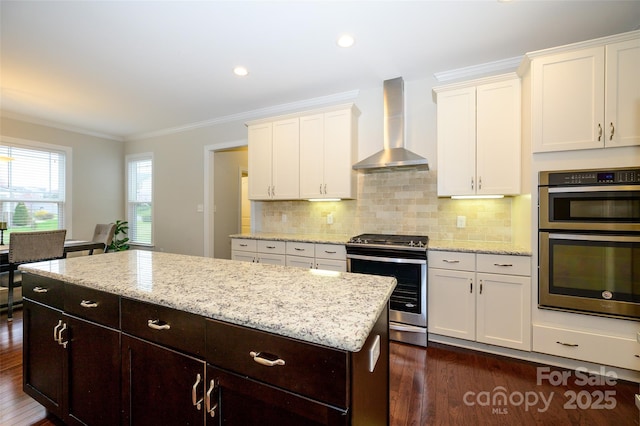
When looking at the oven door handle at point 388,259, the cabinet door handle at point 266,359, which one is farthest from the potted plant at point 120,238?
the cabinet door handle at point 266,359

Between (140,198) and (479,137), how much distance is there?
18.7 ft

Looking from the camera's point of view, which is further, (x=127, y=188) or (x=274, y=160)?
(x=127, y=188)

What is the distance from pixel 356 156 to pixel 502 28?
5.60ft

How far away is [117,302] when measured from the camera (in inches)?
48.1

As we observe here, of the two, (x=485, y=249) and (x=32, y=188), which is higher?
(x=32, y=188)

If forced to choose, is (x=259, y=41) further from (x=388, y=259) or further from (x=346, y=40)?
(x=388, y=259)

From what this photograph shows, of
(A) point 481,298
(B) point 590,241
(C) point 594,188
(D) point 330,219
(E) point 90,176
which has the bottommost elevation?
(A) point 481,298

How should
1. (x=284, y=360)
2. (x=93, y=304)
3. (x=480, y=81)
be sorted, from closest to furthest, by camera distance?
1. (x=284, y=360)
2. (x=93, y=304)
3. (x=480, y=81)

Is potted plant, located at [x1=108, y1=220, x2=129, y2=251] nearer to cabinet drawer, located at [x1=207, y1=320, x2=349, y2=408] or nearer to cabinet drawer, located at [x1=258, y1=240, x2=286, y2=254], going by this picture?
cabinet drawer, located at [x1=258, y1=240, x2=286, y2=254]

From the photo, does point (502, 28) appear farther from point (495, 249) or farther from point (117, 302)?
point (117, 302)

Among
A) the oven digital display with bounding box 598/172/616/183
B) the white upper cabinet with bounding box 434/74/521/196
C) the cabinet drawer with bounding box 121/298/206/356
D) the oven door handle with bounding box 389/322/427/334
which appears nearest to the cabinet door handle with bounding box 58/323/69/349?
the cabinet drawer with bounding box 121/298/206/356

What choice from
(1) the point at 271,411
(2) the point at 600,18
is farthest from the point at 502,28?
(1) the point at 271,411

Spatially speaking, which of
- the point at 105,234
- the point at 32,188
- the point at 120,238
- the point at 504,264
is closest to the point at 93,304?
the point at 504,264

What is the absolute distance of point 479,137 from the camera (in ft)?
8.35
